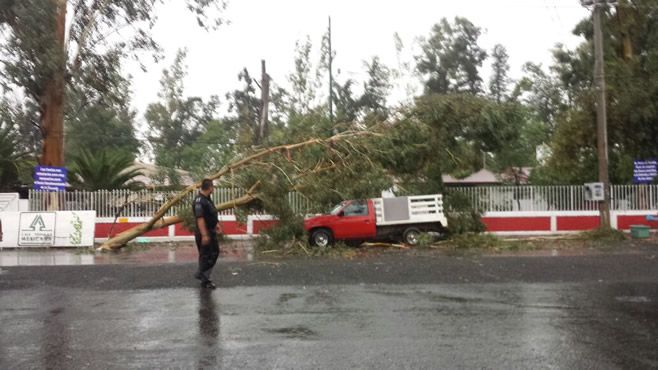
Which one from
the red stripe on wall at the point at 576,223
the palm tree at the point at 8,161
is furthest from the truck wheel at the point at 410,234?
the palm tree at the point at 8,161

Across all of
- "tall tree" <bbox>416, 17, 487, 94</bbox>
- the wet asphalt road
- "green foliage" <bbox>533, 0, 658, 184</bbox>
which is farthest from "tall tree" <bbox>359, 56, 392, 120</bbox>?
the wet asphalt road

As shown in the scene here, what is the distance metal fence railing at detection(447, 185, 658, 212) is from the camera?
20.1m

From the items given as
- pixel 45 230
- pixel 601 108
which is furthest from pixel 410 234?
pixel 45 230

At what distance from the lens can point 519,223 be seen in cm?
1995

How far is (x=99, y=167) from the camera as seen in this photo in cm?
2198

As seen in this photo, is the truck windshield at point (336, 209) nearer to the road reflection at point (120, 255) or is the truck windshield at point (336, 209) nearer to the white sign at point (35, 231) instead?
the road reflection at point (120, 255)

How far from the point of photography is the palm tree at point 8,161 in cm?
2227

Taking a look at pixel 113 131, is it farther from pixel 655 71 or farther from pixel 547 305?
pixel 547 305

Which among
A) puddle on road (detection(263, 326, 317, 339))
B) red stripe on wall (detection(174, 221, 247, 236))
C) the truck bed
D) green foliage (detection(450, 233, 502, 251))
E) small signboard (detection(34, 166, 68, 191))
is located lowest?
puddle on road (detection(263, 326, 317, 339))

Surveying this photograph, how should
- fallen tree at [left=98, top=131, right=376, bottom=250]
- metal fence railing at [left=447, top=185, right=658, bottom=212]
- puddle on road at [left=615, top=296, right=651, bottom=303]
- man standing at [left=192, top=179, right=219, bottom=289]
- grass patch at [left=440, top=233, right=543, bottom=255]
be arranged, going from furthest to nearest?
metal fence railing at [left=447, top=185, right=658, bottom=212], grass patch at [left=440, top=233, right=543, bottom=255], fallen tree at [left=98, top=131, right=376, bottom=250], man standing at [left=192, top=179, right=219, bottom=289], puddle on road at [left=615, top=296, right=651, bottom=303]

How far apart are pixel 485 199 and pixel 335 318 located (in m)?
13.9

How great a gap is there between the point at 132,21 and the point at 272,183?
9404mm

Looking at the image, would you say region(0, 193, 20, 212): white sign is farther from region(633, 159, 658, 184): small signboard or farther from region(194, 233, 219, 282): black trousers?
region(633, 159, 658, 184): small signboard

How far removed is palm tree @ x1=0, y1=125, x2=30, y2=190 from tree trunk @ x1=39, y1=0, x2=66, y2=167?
82.4 inches
